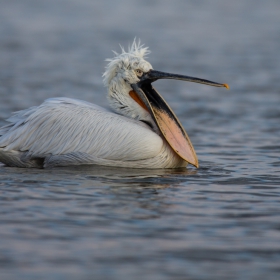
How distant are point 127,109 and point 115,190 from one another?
1339 mm

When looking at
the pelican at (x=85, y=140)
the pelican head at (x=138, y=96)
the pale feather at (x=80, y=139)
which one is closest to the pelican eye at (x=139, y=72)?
the pelican head at (x=138, y=96)

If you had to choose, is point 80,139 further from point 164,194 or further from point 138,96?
point 164,194

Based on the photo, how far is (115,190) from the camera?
19.4 feet

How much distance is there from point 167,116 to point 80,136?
0.88 m

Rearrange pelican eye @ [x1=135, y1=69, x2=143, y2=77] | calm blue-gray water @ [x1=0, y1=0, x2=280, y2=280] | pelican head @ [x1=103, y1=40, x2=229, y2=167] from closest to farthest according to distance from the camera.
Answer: calm blue-gray water @ [x1=0, y1=0, x2=280, y2=280] → pelican head @ [x1=103, y1=40, x2=229, y2=167] → pelican eye @ [x1=135, y1=69, x2=143, y2=77]

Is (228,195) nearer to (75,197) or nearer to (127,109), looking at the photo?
(75,197)

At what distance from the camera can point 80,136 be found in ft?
21.9

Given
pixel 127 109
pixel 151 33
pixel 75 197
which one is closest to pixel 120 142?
pixel 127 109

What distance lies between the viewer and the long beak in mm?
6871

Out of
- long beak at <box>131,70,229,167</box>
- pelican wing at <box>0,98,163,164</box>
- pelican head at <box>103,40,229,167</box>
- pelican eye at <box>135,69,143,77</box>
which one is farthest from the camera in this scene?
pelican eye at <box>135,69,143,77</box>

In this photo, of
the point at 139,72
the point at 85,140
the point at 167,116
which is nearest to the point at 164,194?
the point at 85,140

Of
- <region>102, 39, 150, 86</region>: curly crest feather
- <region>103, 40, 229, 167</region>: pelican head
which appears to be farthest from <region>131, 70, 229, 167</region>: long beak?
<region>102, 39, 150, 86</region>: curly crest feather

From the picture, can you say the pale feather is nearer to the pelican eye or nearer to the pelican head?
the pelican head

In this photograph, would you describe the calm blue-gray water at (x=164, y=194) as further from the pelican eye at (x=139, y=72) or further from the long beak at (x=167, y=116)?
the pelican eye at (x=139, y=72)
